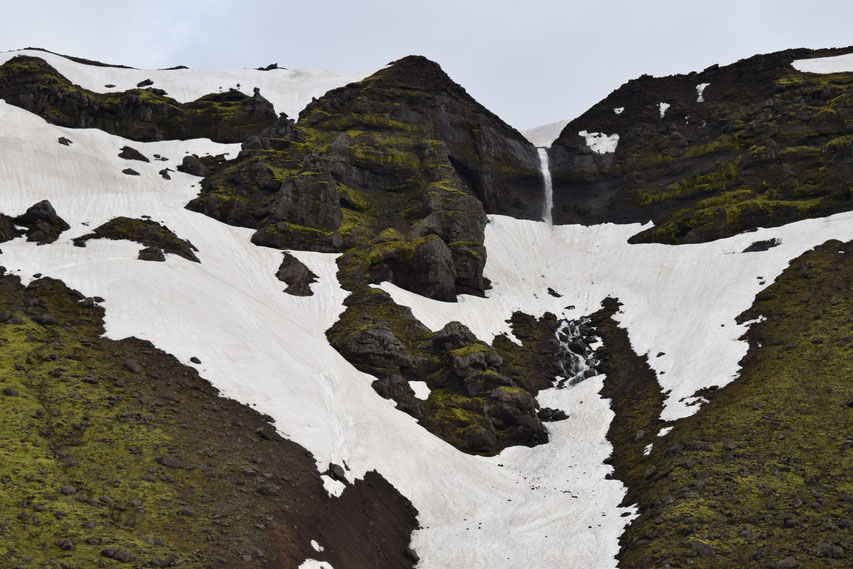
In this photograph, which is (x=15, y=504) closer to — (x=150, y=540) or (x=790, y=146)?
(x=150, y=540)

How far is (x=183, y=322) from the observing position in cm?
4425

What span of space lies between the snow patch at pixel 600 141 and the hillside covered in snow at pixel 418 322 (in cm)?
58

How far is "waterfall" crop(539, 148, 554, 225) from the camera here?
103 metres

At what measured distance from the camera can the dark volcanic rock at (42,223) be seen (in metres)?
52.2

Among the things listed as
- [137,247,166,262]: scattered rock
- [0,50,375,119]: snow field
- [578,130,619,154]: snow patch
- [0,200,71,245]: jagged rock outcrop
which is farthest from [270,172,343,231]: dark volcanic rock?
[578,130,619,154]: snow patch

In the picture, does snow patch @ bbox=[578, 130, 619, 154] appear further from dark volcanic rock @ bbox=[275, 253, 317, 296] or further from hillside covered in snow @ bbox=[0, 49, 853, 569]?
dark volcanic rock @ bbox=[275, 253, 317, 296]

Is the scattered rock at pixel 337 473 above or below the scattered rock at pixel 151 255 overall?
below

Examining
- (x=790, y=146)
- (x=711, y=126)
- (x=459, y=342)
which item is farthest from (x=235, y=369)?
(x=711, y=126)

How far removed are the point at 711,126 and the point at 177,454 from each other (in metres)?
92.8

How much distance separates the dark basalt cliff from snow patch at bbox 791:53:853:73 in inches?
71.8

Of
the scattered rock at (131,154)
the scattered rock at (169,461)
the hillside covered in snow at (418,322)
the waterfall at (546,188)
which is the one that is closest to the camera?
the scattered rock at (169,461)

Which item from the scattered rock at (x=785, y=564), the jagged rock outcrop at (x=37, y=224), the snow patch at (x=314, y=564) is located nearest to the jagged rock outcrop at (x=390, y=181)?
the jagged rock outcrop at (x=37, y=224)

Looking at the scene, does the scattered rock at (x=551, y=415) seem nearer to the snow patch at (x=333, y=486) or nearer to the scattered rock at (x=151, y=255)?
the snow patch at (x=333, y=486)

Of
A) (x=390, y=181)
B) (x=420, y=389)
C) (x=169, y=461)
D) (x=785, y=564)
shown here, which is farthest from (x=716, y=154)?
(x=169, y=461)
